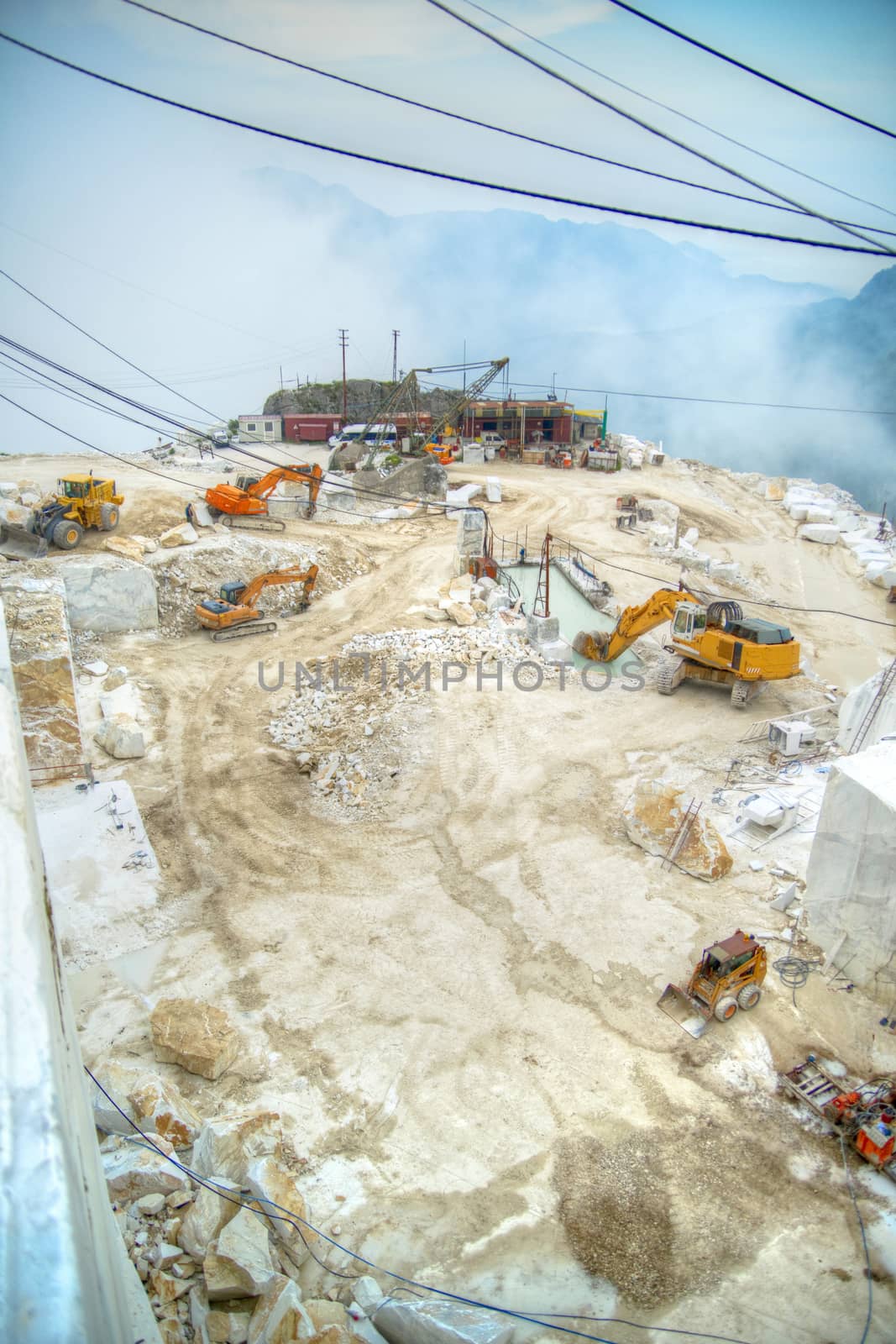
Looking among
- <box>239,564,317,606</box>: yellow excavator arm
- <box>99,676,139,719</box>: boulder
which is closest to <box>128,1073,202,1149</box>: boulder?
<box>99,676,139,719</box>: boulder

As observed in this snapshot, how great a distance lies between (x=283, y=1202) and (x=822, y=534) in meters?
26.6

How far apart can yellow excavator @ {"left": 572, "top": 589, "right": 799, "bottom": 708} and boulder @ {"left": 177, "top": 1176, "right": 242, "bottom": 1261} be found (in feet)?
35.1

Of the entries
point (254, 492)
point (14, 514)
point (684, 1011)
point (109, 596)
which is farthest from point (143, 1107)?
point (254, 492)

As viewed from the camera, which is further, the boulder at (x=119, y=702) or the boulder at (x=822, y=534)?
the boulder at (x=822, y=534)

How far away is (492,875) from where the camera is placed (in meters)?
9.69

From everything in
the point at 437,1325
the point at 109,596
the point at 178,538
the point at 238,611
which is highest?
the point at 178,538

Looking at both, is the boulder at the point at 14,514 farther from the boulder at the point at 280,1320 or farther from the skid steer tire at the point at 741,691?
the boulder at the point at 280,1320

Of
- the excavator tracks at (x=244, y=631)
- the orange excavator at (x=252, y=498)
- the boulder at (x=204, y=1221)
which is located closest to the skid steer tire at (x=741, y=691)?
the excavator tracks at (x=244, y=631)

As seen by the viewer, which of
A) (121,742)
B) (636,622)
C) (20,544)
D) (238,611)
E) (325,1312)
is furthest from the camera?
(20,544)

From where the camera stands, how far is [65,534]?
57.5ft

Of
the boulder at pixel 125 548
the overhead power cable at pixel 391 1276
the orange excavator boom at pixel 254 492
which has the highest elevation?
the orange excavator boom at pixel 254 492

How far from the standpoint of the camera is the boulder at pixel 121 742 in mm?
11859

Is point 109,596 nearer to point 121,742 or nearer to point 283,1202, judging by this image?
point 121,742

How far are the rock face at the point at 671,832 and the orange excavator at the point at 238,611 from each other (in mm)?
8901
